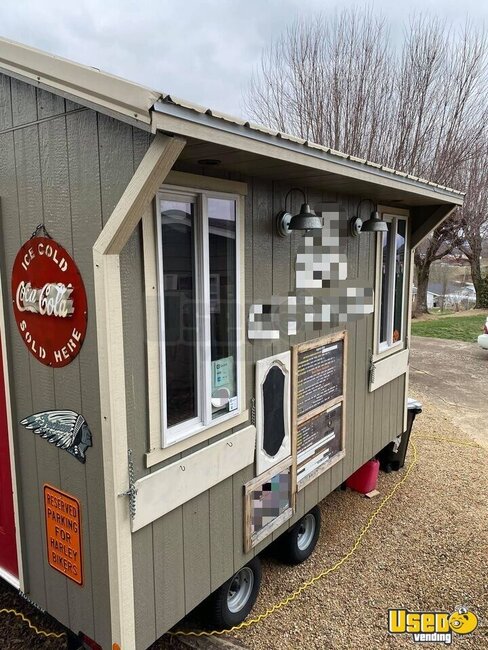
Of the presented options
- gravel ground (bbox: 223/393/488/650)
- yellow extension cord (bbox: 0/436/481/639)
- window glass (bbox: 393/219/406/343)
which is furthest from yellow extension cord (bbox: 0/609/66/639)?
window glass (bbox: 393/219/406/343)

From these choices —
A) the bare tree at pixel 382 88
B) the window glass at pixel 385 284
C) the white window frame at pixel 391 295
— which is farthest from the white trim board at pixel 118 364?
the bare tree at pixel 382 88

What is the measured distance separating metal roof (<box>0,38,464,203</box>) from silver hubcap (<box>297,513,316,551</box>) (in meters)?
2.84

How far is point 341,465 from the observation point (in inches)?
162

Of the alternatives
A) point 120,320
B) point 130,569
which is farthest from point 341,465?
point 120,320

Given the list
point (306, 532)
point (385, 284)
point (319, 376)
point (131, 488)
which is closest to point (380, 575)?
point (306, 532)

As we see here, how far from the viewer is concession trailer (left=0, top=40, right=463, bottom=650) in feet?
6.57

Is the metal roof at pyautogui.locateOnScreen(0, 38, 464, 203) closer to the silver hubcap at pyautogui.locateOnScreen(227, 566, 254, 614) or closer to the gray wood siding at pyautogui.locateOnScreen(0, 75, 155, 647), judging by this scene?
the gray wood siding at pyautogui.locateOnScreen(0, 75, 155, 647)

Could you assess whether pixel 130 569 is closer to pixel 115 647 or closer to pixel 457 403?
pixel 115 647

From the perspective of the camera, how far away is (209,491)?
8.82 ft

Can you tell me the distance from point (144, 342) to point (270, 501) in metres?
1.62

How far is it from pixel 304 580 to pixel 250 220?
2651 millimetres

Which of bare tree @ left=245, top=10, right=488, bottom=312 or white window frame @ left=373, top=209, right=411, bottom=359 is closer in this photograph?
white window frame @ left=373, top=209, right=411, bottom=359

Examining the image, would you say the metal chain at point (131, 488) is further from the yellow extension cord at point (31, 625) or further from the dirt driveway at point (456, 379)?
the dirt driveway at point (456, 379)

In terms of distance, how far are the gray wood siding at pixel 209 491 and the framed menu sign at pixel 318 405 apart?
0.11 m
